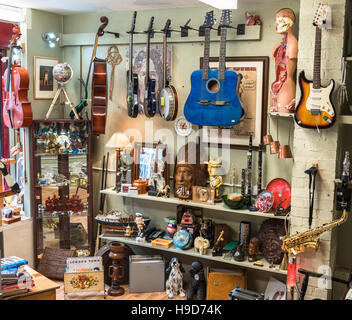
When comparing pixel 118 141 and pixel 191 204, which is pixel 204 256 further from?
pixel 118 141

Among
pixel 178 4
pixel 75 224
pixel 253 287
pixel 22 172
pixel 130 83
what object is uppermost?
pixel 178 4

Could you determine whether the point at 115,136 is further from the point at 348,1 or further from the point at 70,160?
the point at 348,1

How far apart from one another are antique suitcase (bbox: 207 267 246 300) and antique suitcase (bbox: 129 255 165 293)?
1.89 feet

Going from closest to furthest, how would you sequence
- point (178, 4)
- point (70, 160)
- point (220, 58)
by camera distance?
point (220, 58) → point (178, 4) → point (70, 160)

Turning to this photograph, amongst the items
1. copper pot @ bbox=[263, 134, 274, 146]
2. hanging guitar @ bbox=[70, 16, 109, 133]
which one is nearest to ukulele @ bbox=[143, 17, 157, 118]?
hanging guitar @ bbox=[70, 16, 109, 133]

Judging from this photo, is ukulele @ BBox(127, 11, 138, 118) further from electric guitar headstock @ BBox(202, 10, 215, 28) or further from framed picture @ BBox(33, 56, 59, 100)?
framed picture @ BBox(33, 56, 59, 100)

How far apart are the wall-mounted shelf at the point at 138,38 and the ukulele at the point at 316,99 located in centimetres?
100

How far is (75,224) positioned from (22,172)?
0.90m

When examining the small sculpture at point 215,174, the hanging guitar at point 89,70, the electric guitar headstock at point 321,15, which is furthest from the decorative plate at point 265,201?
the hanging guitar at point 89,70

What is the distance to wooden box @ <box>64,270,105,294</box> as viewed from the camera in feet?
15.5

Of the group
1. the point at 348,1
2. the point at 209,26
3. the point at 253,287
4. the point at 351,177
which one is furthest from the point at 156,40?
the point at 253,287

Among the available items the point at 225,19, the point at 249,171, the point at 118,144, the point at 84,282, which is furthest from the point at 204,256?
the point at 225,19

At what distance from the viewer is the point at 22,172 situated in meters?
5.53

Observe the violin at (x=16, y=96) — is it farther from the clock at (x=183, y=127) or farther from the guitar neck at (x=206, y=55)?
the guitar neck at (x=206, y=55)
